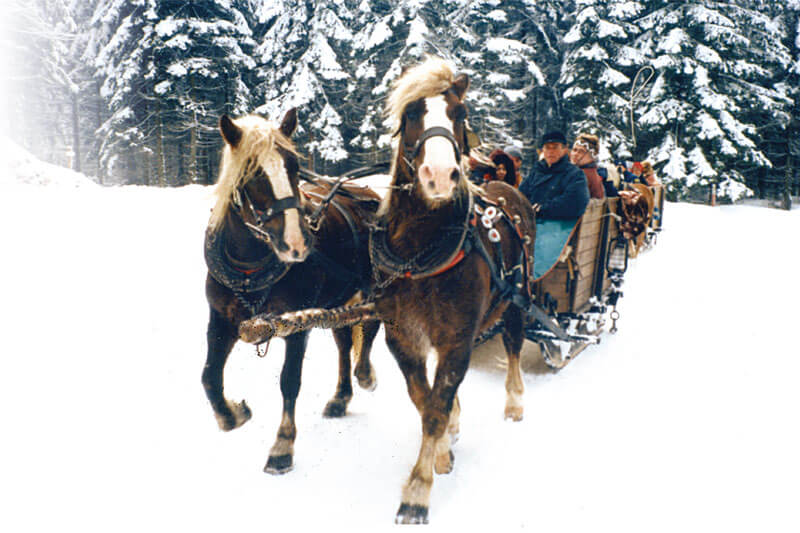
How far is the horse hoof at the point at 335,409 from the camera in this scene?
4.32 m

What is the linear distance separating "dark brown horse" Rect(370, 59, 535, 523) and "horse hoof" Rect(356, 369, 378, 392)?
1.53m

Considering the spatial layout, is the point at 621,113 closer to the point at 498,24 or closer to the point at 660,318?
the point at 498,24

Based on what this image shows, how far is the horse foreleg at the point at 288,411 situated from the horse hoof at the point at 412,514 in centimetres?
92

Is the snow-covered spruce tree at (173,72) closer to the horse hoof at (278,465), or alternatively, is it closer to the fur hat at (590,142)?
the fur hat at (590,142)

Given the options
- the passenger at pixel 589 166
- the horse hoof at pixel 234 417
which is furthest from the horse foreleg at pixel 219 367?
the passenger at pixel 589 166

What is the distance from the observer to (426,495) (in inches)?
119

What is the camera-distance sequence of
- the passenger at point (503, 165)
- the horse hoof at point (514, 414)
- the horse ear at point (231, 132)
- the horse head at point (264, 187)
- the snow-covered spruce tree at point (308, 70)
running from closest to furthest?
the horse head at point (264, 187) < the horse ear at point (231, 132) < the horse hoof at point (514, 414) < the passenger at point (503, 165) < the snow-covered spruce tree at point (308, 70)

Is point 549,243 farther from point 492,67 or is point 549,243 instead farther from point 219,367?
point 492,67

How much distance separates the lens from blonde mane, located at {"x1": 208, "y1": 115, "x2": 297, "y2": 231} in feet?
10.1

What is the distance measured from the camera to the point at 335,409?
434 cm

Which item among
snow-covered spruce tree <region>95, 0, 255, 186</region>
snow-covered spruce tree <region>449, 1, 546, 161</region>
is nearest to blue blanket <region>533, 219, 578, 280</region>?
snow-covered spruce tree <region>95, 0, 255, 186</region>

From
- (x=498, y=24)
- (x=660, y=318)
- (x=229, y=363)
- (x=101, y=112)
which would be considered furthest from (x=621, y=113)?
(x=101, y=112)

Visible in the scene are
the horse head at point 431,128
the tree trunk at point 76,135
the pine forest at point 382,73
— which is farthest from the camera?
the tree trunk at point 76,135

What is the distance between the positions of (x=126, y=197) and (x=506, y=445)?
11.8m
